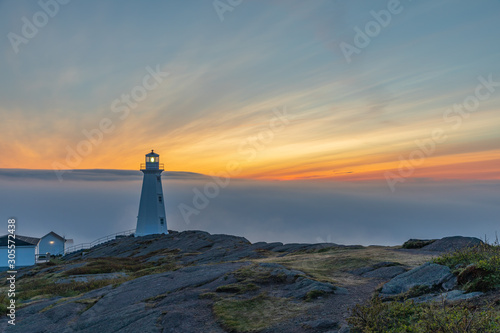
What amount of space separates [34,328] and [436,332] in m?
15.6

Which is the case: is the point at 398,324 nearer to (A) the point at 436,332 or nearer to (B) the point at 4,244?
(A) the point at 436,332

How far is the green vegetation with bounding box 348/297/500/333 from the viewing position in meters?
7.22

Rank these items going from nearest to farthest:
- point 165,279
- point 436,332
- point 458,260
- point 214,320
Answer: point 436,332 → point 214,320 → point 458,260 → point 165,279

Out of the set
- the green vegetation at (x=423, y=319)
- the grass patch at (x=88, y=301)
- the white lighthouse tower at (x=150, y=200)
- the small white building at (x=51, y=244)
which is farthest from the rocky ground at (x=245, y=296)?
the small white building at (x=51, y=244)

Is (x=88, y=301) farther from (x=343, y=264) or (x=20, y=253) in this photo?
(x=20, y=253)

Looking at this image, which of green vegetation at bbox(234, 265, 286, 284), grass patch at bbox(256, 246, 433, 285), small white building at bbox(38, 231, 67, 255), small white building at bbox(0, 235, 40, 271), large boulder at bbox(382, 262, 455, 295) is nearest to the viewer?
large boulder at bbox(382, 262, 455, 295)

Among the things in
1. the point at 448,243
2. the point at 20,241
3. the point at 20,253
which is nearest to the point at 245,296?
the point at 448,243

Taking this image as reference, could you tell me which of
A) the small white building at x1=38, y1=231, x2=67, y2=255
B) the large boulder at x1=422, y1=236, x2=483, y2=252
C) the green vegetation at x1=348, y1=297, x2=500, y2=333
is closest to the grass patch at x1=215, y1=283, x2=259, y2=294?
the green vegetation at x1=348, y1=297, x2=500, y2=333

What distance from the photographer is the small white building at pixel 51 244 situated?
2736 inches

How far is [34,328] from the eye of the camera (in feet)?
50.6

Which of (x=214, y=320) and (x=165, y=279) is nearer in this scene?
(x=214, y=320)

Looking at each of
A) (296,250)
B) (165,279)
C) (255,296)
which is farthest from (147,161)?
(255,296)

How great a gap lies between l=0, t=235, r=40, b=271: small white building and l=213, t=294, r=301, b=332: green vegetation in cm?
6213

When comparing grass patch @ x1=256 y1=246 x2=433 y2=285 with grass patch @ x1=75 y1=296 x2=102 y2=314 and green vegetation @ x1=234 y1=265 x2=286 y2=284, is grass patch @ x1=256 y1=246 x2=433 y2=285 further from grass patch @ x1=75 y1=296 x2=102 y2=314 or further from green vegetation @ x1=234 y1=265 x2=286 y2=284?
grass patch @ x1=75 y1=296 x2=102 y2=314
